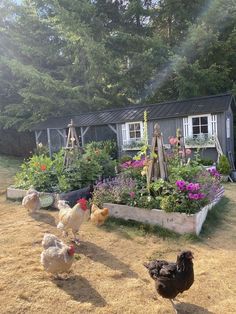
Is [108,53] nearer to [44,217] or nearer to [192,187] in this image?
[44,217]

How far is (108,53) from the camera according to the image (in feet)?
56.0

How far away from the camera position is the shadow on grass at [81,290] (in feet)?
10.0

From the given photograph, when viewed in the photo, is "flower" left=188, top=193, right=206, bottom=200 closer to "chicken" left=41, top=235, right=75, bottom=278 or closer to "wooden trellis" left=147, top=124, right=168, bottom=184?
"wooden trellis" left=147, top=124, right=168, bottom=184

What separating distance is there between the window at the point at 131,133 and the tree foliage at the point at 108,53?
4.24m

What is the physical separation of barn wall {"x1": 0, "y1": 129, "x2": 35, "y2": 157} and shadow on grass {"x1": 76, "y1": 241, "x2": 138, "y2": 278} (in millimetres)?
15477

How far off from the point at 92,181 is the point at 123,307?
453cm

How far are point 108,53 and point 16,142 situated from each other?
27.5 ft

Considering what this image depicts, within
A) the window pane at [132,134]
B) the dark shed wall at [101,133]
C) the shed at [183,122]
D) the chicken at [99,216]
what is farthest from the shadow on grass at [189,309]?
the dark shed wall at [101,133]

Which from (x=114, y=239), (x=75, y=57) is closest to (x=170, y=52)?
(x=75, y=57)

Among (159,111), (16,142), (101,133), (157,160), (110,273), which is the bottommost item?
(110,273)

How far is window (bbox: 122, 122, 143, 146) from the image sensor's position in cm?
1359

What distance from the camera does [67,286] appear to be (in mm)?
3312

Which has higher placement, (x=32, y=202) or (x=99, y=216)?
(x=32, y=202)

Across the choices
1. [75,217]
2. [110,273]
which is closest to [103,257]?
[110,273]
